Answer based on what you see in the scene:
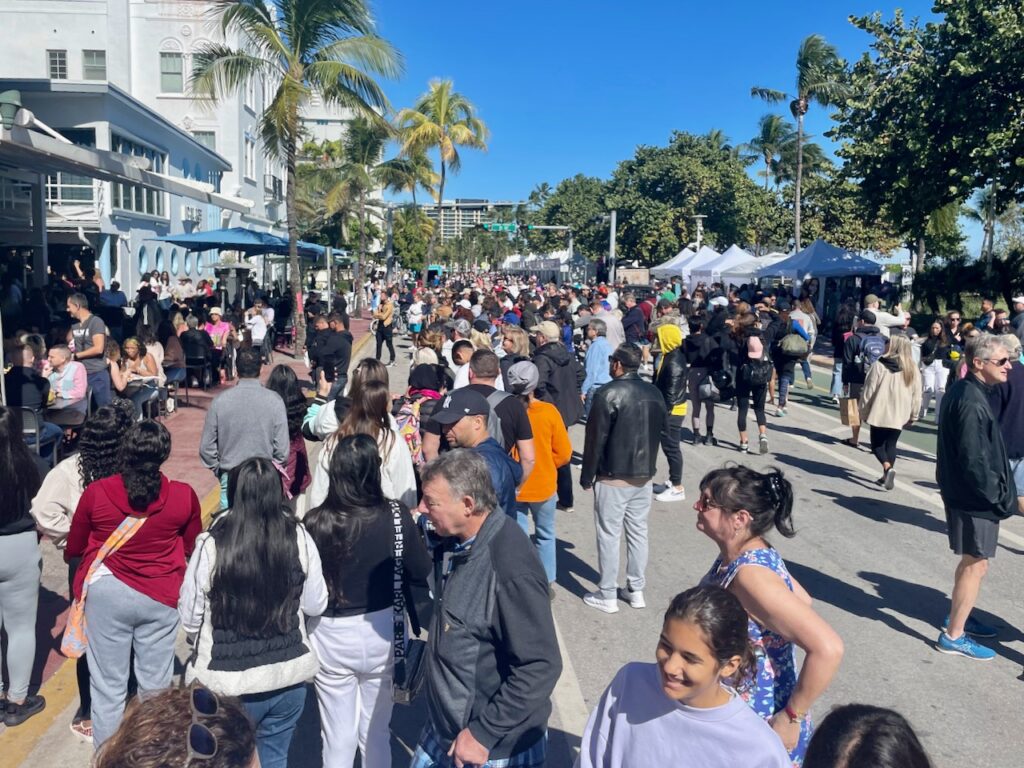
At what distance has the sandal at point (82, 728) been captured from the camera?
14.6 ft

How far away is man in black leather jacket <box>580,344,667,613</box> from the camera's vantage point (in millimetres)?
5883

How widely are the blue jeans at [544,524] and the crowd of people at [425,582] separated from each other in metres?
0.02

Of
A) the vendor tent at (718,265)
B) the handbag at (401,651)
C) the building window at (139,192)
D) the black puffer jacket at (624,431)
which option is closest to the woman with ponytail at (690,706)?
the handbag at (401,651)

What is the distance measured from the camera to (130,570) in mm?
3818

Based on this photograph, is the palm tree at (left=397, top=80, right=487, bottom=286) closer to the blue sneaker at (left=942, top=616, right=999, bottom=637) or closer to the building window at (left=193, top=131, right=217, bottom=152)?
the building window at (left=193, top=131, right=217, bottom=152)

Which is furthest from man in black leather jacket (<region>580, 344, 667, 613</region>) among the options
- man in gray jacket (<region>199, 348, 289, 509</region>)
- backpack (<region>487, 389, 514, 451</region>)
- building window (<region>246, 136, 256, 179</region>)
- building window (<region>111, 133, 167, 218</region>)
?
building window (<region>246, 136, 256, 179</region>)

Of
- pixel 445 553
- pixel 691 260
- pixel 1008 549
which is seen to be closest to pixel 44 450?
pixel 445 553

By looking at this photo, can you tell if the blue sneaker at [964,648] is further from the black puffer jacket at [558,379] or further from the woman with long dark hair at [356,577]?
the black puffer jacket at [558,379]

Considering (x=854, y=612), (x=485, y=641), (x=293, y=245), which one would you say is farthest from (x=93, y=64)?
(x=485, y=641)

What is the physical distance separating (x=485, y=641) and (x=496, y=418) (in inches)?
107

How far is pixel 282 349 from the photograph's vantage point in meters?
23.1

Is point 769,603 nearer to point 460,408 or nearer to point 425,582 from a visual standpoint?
point 425,582

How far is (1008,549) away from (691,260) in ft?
89.9

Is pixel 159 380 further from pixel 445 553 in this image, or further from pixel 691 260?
pixel 691 260
